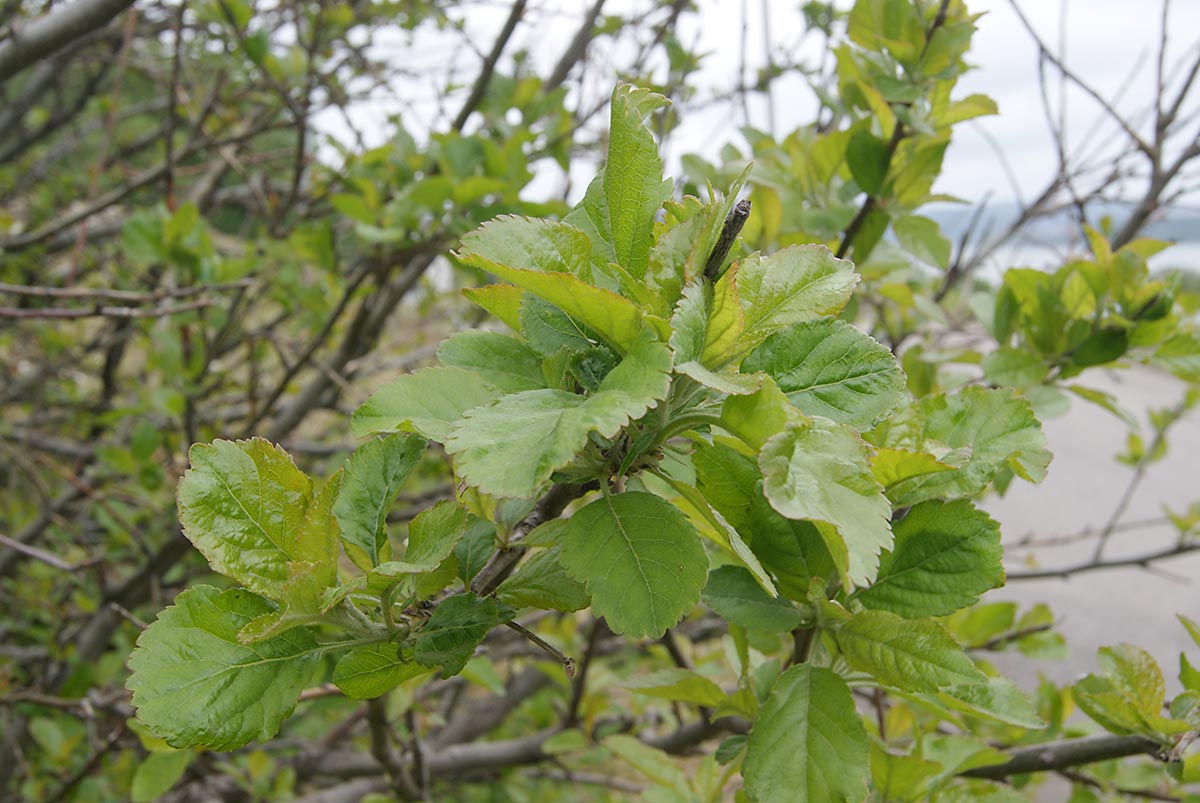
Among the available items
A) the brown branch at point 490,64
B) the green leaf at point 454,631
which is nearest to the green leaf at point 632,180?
the green leaf at point 454,631

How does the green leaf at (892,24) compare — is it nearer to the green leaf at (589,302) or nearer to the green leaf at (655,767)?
the green leaf at (589,302)

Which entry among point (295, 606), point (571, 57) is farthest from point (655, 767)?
point (571, 57)

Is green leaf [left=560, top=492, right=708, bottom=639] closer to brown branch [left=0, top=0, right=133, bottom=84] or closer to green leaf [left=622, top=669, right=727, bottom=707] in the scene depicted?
green leaf [left=622, top=669, right=727, bottom=707]

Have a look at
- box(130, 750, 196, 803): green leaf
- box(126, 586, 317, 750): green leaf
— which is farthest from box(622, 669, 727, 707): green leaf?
box(130, 750, 196, 803): green leaf

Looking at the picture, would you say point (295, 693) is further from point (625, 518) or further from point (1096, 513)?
point (1096, 513)

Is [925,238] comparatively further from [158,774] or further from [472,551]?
[158,774]
